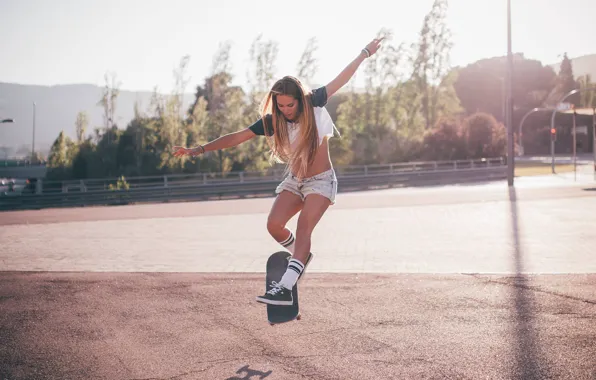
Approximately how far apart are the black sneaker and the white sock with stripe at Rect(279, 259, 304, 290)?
4cm

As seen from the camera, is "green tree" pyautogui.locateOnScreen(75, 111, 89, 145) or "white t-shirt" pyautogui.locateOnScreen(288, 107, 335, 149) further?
"green tree" pyautogui.locateOnScreen(75, 111, 89, 145)

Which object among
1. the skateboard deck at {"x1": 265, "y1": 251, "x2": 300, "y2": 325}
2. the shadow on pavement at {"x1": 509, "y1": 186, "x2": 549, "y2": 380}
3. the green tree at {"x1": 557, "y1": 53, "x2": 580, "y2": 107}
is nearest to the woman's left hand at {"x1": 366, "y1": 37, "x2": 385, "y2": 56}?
the skateboard deck at {"x1": 265, "y1": 251, "x2": 300, "y2": 325}

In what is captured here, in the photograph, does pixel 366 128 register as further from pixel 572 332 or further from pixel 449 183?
pixel 572 332

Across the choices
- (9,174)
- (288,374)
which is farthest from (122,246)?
(9,174)

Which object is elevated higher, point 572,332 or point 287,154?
point 287,154

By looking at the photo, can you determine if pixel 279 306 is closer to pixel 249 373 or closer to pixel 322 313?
pixel 249 373

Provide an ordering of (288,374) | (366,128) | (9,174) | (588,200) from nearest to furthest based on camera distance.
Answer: (288,374) < (588,200) < (366,128) < (9,174)

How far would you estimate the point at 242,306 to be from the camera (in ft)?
22.2

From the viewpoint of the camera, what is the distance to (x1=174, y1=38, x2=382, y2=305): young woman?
517 centimetres

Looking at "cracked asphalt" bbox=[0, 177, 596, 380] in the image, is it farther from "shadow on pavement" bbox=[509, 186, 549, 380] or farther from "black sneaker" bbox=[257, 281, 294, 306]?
"black sneaker" bbox=[257, 281, 294, 306]

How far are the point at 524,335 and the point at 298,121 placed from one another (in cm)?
253

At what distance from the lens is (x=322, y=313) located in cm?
637

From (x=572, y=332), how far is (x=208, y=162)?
1569 inches

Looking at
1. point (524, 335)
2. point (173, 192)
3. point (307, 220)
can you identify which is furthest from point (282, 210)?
point (173, 192)
